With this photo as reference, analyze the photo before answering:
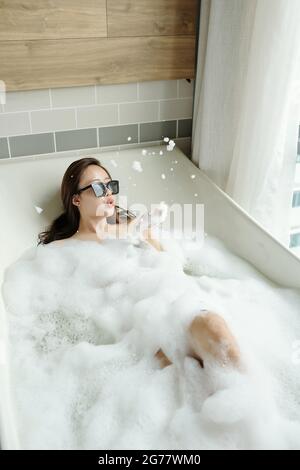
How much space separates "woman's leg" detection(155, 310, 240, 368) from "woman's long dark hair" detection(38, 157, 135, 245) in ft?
2.66

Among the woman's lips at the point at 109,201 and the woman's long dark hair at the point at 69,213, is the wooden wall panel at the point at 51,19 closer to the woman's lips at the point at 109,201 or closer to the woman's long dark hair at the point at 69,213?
the woman's long dark hair at the point at 69,213

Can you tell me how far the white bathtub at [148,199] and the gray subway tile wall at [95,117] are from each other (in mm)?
75

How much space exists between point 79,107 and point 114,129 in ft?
0.68

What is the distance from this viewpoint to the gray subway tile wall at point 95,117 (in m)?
2.28

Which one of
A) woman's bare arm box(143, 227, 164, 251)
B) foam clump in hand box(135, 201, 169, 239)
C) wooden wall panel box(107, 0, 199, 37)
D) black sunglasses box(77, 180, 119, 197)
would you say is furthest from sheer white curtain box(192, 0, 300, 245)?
black sunglasses box(77, 180, 119, 197)

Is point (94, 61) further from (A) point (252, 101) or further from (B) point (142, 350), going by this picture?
(B) point (142, 350)

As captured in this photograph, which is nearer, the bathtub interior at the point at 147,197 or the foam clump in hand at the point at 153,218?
→ the bathtub interior at the point at 147,197

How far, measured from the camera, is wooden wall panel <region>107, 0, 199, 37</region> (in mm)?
2217

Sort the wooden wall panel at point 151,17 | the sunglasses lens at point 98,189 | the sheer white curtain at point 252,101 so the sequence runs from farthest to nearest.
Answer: the wooden wall panel at point 151,17 → the sunglasses lens at point 98,189 → the sheer white curtain at point 252,101

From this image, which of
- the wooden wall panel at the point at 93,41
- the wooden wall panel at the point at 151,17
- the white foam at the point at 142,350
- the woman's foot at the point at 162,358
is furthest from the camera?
the wooden wall panel at the point at 151,17

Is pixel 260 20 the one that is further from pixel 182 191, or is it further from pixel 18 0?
pixel 18 0

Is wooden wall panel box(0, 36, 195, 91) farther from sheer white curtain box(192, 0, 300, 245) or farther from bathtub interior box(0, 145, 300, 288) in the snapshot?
bathtub interior box(0, 145, 300, 288)

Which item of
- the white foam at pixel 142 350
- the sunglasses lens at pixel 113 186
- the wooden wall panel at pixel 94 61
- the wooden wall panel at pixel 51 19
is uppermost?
the wooden wall panel at pixel 51 19

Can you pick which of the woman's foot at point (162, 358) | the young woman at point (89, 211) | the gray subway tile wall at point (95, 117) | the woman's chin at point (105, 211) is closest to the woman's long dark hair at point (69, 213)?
the young woman at point (89, 211)
